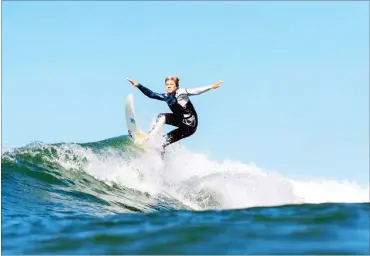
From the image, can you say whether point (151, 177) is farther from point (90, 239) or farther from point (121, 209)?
point (90, 239)

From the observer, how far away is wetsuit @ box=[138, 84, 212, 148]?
13891 millimetres

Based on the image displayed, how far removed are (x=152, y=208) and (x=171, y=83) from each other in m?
3.55

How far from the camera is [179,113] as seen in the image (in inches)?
554

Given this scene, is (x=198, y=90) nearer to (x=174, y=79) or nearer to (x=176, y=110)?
(x=174, y=79)

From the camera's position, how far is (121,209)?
32.8ft

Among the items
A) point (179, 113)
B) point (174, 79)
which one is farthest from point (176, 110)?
point (174, 79)

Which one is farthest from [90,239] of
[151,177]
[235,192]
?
[235,192]

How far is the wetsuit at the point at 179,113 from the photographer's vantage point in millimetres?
13891

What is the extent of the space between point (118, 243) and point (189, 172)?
10.9 metres

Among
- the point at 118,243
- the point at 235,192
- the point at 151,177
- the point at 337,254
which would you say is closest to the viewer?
the point at 337,254

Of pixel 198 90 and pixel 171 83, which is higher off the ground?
pixel 171 83

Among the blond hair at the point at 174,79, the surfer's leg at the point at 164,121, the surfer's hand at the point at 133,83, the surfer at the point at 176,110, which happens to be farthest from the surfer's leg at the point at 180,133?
the surfer's hand at the point at 133,83

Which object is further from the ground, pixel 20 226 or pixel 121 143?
pixel 121 143

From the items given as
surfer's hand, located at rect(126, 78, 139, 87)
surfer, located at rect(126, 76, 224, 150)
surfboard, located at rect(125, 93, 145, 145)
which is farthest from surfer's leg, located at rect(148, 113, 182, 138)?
surfboard, located at rect(125, 93, 145, 145)
